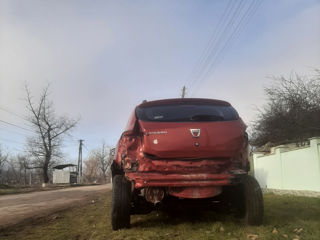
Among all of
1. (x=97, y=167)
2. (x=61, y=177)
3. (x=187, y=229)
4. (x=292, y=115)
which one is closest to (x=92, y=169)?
(x=97, y=167)

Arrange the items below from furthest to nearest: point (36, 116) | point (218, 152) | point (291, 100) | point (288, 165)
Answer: point (36, 116) < point (291, 100) < point (288, 165) < point (218, 152)

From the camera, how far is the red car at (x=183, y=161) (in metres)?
3.96

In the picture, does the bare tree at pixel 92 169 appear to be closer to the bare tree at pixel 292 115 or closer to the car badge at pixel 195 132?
the bare tree at pixel 292 115

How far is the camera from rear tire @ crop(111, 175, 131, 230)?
4.19 metres

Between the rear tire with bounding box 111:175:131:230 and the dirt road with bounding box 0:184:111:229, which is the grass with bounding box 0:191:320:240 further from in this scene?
the dirt road with bounding box 0:184:111:229

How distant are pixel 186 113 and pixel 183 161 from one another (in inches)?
28.8

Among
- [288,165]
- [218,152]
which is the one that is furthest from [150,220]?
[288,165]

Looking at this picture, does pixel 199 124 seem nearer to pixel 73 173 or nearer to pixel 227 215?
pixel 227 215

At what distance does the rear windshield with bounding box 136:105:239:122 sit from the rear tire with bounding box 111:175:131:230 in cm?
90

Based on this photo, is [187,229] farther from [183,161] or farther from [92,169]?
[92,169]

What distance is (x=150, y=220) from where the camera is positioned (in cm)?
518

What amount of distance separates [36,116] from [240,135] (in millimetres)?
43034

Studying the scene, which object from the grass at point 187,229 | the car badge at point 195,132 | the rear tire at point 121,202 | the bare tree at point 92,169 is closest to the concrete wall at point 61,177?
the grass at point 187,229

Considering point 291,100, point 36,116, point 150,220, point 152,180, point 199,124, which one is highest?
point 36,116
